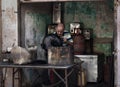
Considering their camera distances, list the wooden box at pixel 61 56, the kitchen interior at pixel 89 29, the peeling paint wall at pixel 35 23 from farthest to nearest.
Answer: the kitchen interior at pixel 89 29
the peeling paint wall at pixel 35 23
the wooden box at pixel 61 56

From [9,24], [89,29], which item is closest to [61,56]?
[9,24]

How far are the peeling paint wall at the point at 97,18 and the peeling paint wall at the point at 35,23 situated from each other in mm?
1148

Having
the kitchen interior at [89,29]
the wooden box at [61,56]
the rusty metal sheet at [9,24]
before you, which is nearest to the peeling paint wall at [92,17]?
the kitchen interior at [89,29]

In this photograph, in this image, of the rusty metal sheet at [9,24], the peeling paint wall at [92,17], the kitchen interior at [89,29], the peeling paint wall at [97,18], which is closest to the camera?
the rusty metal sheet at [9,24]

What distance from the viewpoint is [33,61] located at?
9.36 meters

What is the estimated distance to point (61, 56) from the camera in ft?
29.2

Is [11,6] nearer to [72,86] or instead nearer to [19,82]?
[19,82]

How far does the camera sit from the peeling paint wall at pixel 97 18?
13164 mm

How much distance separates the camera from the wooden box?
8883mm

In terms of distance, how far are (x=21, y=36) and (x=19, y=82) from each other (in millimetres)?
1370

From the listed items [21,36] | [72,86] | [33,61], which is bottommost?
[72,86]

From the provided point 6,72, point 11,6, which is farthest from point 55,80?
point 11,6

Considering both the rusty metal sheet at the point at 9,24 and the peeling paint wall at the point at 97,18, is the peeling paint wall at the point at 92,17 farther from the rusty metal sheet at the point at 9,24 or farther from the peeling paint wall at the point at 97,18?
the rusty metal sheet at the point at 9,24

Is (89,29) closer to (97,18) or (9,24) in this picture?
(97,18)
